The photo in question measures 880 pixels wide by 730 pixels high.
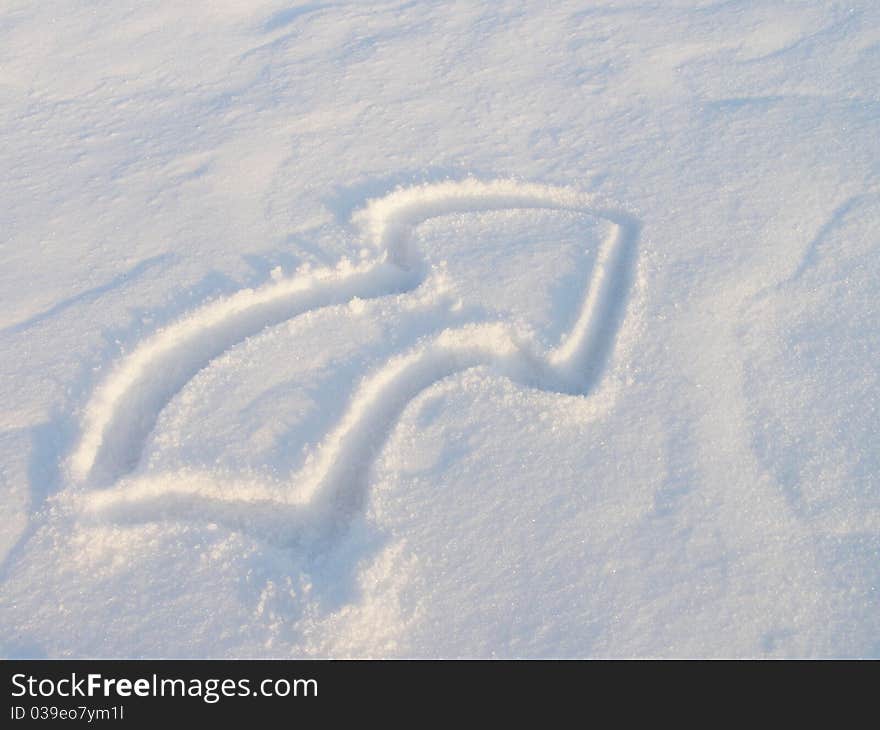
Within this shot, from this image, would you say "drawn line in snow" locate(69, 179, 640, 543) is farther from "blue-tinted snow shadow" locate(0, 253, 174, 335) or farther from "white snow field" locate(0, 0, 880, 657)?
"blue-tinted snow shadow" locate(0, 253, 174, 335)

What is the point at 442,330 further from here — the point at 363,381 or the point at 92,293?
the point at 92,293

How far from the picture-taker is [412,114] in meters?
3.51

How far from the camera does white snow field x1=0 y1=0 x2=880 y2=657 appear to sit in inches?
88.4

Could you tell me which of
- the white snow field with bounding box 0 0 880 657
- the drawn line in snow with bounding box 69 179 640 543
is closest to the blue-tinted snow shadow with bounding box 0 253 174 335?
the white snow field with bounding box 0 0 880 657

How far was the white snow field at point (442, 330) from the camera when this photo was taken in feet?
7.36

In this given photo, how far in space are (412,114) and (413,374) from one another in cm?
132

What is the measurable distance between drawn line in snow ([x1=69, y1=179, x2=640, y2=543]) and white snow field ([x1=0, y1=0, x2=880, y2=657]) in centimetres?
1

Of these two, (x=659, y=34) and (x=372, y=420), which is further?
(x=659, y=34)

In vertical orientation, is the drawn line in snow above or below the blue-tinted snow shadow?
below

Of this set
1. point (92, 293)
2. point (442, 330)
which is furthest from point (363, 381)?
point (92, 293)

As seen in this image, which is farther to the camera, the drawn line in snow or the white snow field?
the drawn line in snow

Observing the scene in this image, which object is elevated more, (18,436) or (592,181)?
(592,181)

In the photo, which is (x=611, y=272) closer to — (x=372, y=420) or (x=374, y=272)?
(x=374, y=272)
